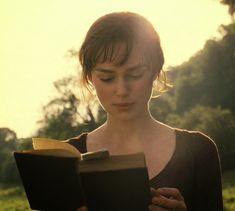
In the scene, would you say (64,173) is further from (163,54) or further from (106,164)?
(163,54)

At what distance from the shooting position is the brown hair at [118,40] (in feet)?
8.52

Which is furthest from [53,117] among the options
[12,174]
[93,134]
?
[93,134]

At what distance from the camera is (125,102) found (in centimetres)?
258

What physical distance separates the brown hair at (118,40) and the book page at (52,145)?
429 mm

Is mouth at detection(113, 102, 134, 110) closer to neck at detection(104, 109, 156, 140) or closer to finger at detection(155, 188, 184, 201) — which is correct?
neck at detection(104, 109, 156, 140)

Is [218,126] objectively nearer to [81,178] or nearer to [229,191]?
[229,191]

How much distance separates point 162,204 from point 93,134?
743mm

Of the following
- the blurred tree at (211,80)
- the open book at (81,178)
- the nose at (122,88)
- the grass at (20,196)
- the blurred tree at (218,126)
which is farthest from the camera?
the blurred tree at (211,80)

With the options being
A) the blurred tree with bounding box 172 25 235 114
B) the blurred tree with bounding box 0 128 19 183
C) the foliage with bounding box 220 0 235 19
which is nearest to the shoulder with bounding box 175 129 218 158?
the foliage with bounding box 220 0 235 19

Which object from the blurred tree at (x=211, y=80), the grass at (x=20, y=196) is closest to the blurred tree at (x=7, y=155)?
the grass at (x=20, y=196)

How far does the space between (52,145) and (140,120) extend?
0.54 metres

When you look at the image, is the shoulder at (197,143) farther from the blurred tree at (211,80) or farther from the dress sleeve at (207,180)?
the blurred tree at (211,80)

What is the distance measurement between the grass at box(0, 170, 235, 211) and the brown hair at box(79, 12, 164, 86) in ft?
66.5

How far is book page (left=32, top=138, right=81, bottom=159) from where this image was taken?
91.7 inches
